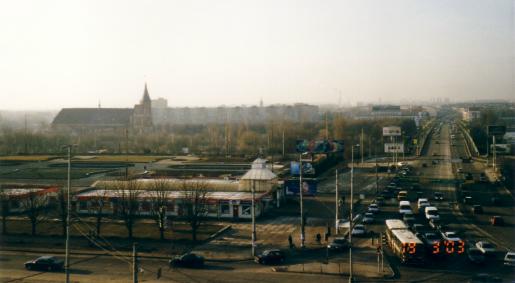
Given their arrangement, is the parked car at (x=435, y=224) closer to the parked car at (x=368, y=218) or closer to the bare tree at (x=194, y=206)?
the parked car at (x=368, y=218)

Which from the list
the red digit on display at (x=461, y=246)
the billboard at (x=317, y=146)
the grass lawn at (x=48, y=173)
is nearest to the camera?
the red digit on display at (x=461, y=246)

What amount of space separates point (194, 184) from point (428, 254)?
9.22 meters

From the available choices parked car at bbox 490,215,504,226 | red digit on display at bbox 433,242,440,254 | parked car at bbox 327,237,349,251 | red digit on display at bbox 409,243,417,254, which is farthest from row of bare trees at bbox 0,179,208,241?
parked car at bbox 490,215,504,226

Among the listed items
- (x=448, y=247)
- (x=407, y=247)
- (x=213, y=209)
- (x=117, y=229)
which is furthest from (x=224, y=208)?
(x=448, y=247)

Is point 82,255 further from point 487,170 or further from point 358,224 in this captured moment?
point 487,170

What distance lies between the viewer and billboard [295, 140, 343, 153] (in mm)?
25802

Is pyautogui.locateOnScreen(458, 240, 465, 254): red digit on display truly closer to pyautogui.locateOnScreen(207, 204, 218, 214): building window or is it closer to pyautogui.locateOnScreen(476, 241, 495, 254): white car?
pyautogui.locateOnScreen(476, 241, 495, 254): white car

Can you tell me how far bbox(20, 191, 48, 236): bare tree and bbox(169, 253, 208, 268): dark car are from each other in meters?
6.24

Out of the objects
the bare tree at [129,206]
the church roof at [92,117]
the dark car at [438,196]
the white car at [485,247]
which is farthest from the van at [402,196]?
the church roof at [92,117]

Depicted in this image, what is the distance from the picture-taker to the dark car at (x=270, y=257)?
14.1 meters

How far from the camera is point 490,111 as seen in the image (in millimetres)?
53906

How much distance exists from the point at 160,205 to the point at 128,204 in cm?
107

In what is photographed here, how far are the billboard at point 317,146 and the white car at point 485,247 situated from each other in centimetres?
1091

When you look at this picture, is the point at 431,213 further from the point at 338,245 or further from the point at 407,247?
the point at 407,247
